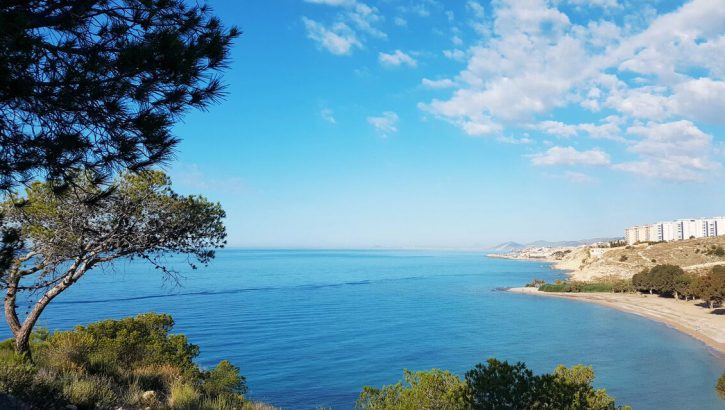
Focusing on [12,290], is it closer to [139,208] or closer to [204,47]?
[139,208]

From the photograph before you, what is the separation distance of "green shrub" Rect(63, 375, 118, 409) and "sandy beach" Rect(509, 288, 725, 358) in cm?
3852

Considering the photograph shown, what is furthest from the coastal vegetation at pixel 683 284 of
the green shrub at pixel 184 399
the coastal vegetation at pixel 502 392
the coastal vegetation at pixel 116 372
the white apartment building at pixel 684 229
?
the white apartment building at pixel 684 229

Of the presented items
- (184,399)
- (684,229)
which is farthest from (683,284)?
(684,229)

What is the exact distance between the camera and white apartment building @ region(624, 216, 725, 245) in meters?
156

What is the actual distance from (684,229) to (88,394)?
195 metres

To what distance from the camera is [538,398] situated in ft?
29.8

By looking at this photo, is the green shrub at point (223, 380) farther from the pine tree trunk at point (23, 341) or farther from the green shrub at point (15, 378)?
the green shrub at point (15, 378)

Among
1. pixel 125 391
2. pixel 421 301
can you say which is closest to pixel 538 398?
pixel 125 391

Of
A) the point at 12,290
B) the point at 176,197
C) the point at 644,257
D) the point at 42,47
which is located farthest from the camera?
the point at 644,257

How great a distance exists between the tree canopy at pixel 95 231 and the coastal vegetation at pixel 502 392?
6241mm

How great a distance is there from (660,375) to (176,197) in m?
30.3

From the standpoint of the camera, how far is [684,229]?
159m

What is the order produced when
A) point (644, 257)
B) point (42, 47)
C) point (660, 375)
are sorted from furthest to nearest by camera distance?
1. point (644, 257)
2. point (660, 375)
3. point (42, 47)

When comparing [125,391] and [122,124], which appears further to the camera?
[125,391]
